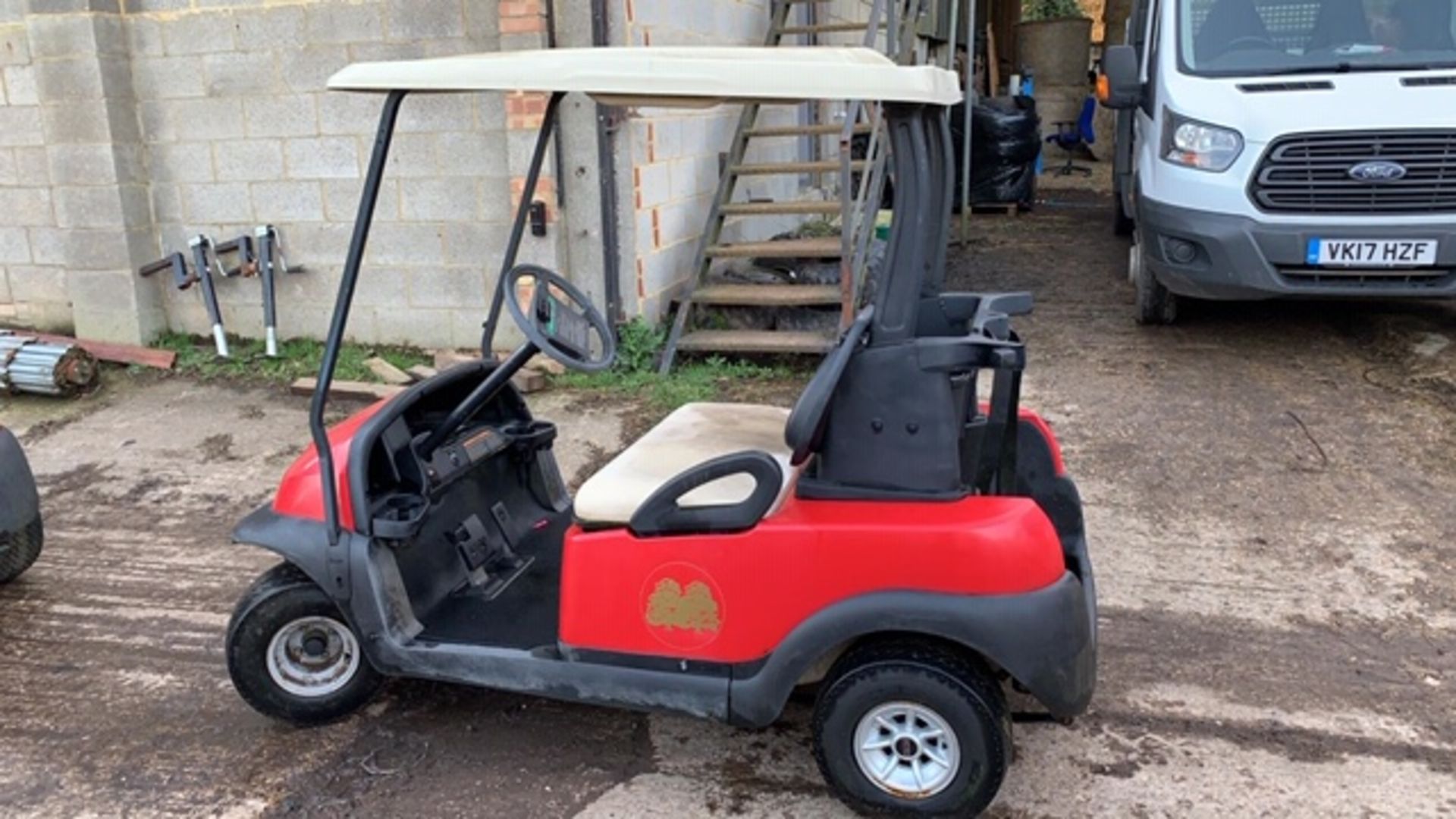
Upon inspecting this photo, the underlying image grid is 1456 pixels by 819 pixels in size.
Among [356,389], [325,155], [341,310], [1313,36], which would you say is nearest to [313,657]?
[341,310]

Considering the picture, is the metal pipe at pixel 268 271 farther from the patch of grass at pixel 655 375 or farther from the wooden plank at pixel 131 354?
the patch of grass at pixel 655 375

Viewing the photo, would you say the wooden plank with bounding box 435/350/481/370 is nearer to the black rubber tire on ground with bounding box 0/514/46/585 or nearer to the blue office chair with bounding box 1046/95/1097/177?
the black rubber tire on ground with bounding box 0/514/46/585

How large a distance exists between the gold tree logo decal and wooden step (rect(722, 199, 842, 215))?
4215mm

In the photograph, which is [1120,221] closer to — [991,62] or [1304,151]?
[1304,151]

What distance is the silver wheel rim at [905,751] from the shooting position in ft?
8.22

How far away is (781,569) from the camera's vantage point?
2.51 metres

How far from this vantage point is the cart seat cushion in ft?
8.70

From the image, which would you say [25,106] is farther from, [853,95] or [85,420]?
[853,95]

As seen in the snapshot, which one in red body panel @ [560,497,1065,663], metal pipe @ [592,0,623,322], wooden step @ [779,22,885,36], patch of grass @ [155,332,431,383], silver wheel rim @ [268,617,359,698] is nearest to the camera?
red body panel @ [560,497,1065,663]

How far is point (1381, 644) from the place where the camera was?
338 centimetres

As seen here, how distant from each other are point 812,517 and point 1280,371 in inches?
171

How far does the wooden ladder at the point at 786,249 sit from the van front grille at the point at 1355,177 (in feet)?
6.68

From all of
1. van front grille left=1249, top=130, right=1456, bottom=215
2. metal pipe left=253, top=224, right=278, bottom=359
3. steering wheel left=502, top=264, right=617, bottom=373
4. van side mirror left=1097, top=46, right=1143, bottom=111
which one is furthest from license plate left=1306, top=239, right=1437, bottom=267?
metal pipe left=253, top=224, right=278, bottom=359

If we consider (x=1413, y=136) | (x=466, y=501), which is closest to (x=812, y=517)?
(x=466, y=501)
